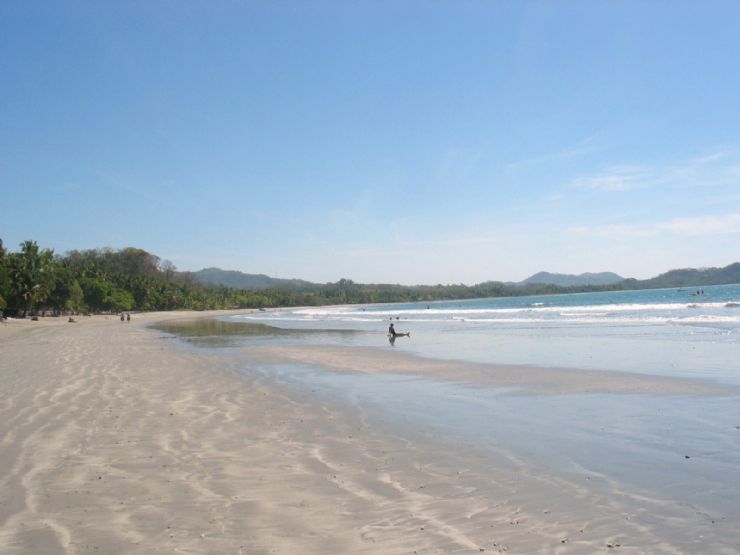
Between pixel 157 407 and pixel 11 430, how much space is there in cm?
297

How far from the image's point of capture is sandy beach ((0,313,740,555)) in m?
5.48

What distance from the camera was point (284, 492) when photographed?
22.7 ft

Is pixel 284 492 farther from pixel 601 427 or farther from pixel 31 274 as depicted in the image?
pixel 31 274

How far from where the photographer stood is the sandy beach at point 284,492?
5477 millimetres

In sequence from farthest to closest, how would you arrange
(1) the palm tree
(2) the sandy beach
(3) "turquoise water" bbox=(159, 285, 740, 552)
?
(1) the palm tree, (3) "turquoise water" bbox=(159, 285, 740, 552), (2) the sandy beach

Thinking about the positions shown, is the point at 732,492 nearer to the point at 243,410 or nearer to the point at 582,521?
the point at 582,521

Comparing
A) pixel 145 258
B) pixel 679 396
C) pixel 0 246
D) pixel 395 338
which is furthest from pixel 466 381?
pixel 145 258

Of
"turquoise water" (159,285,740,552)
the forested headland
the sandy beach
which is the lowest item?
"turquoise water" (159,285,740,552)

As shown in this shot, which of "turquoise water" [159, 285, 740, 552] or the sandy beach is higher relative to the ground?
the sandy beach

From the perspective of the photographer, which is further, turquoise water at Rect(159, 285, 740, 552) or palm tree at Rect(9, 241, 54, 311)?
palm tree at Rect(9, 241, 54, 311)

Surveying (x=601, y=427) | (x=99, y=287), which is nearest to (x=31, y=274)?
(x=99, y=287)

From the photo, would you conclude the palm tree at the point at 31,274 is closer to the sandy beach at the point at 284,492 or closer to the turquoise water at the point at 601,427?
the turquoise water at the point at 601,427

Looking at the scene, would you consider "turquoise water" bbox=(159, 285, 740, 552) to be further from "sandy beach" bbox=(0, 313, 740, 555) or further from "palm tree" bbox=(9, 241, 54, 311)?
"palm tree" bbox=(9, 241, 54, 311)

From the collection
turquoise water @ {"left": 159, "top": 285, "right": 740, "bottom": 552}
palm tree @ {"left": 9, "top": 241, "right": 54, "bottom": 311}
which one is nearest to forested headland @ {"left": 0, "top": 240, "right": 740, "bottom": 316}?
palm tree @ {"left": 9, "top": 241, "right": 54, "bottom": 311}
